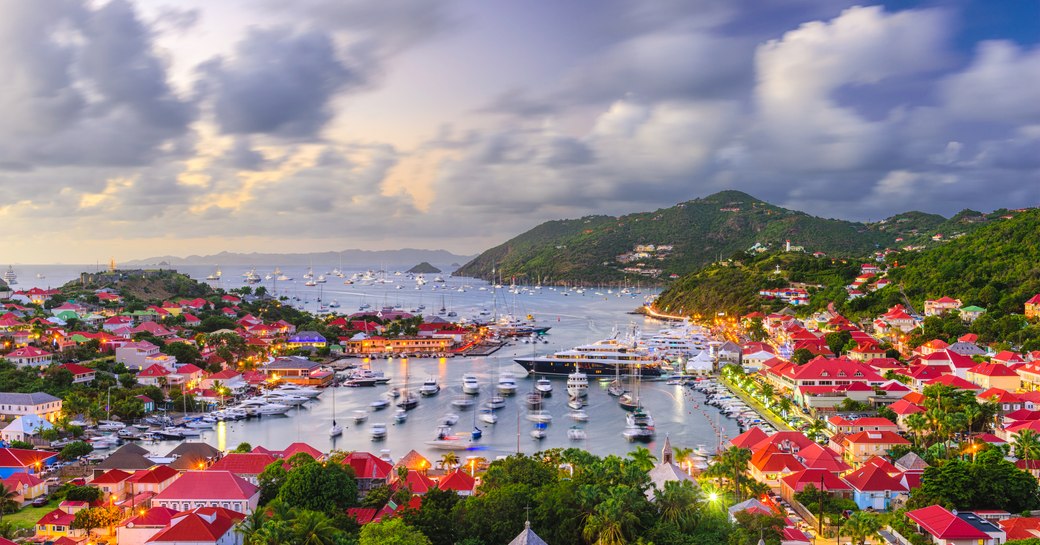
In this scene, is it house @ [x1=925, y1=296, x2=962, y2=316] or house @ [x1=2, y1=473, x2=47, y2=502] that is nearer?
house @ [x1=2, y1=473, x2=47, y2=502]

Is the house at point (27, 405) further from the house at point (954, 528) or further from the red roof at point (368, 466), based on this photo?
the house at point (954, 528)

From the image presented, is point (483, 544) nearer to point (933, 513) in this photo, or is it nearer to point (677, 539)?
point (677, 539)

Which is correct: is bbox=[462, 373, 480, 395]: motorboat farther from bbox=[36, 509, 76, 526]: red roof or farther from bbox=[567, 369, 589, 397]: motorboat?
bbox=[36, 509, 76, 526]: red roof

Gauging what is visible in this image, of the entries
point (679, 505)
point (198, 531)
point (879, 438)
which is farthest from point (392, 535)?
point (879, 438)

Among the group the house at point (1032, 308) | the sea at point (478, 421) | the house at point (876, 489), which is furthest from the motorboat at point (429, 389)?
the house at point (1032, 308)

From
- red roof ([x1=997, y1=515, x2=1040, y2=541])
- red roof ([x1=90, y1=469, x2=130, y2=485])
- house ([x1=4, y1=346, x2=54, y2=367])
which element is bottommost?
red roof ([x1=997, y1=515, x2=1040, y2=541])

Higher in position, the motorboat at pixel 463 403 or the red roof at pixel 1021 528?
the red roof at pixel 1021 528

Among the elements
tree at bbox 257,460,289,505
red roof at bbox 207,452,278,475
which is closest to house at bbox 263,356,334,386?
red roof at bbox 207,452,278,475
